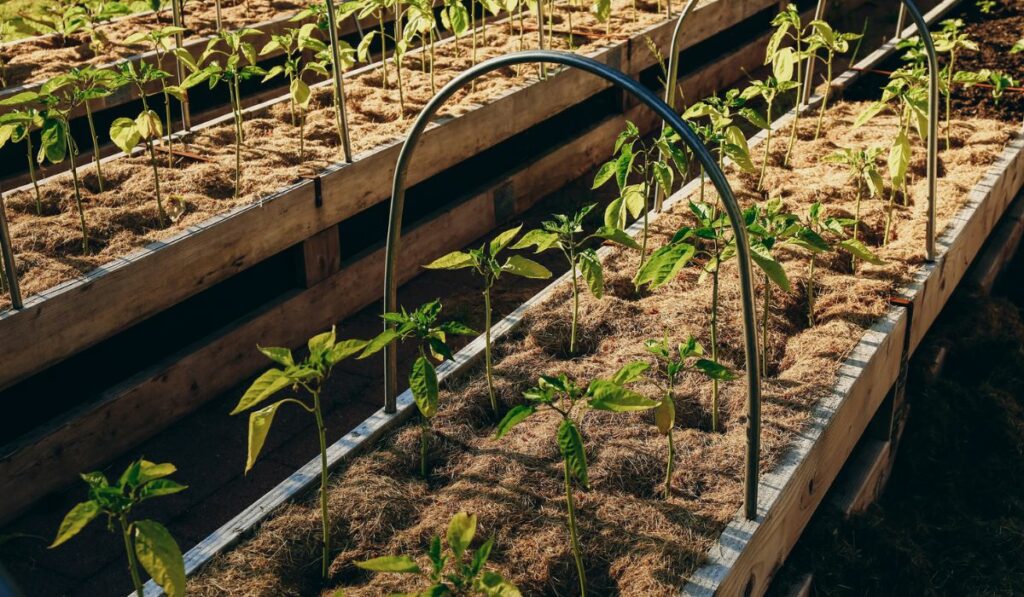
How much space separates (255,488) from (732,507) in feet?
5.54

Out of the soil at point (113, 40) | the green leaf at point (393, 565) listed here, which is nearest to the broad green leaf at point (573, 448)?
the green leaf at point (393, 565)

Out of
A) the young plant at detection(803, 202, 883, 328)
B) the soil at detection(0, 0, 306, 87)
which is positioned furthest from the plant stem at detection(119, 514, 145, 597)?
the soil at detection(0, 0, 306, 87)

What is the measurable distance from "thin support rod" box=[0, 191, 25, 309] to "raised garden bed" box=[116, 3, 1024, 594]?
1164 mm

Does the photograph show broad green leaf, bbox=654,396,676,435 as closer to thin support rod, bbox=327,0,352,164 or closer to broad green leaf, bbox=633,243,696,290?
broad green leaf, bbox=633,243,696,290

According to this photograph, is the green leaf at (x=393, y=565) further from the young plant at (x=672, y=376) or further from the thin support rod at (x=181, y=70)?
the thin support rod at (x=181, y=70)

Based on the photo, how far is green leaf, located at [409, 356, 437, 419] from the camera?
2705 mm

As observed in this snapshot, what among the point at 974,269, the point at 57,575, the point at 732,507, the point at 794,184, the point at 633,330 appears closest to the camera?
the point at 732,507

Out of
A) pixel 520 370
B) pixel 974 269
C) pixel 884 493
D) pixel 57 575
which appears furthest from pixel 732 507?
pixel 974 269

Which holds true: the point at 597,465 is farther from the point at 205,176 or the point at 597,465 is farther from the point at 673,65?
the point at 205,176

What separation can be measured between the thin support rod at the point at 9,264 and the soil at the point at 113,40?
7.34 feet

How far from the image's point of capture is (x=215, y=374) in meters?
4.12

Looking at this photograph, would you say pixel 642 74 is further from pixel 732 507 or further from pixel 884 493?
pixel 732 507

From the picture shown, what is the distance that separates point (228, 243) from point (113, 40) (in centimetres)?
249

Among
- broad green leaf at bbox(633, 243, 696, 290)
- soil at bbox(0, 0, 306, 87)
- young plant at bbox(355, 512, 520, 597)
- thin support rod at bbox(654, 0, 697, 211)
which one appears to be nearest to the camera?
young plant at bbox(355, 512, 520, 597)
